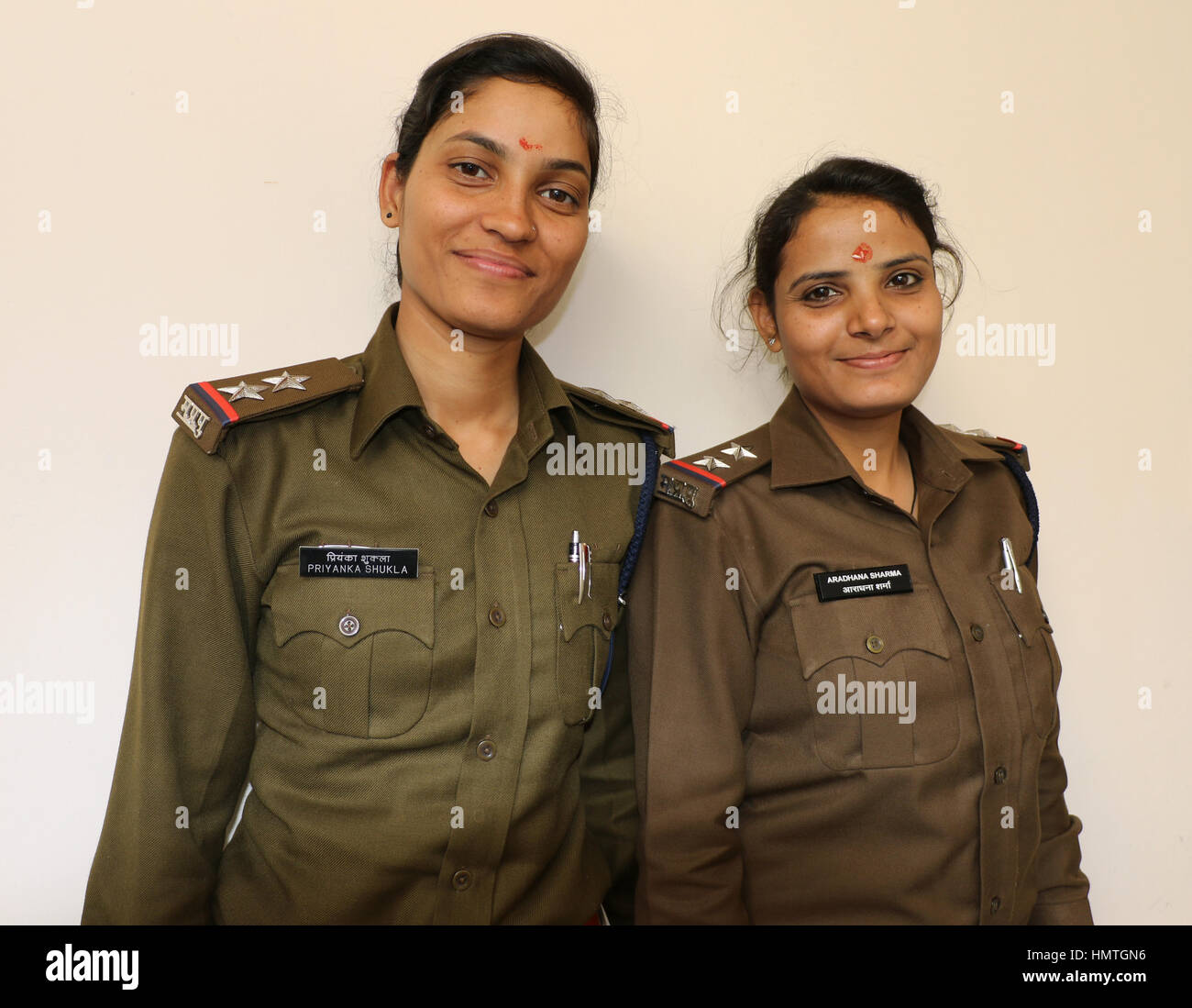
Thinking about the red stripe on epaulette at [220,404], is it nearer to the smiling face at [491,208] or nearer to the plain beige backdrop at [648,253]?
the smiling face at [491,208]

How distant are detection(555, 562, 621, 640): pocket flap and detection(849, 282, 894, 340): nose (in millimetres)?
497

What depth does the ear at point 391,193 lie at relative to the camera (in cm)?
135

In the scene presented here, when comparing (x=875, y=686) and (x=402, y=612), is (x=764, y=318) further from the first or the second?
(x=402, y=612)

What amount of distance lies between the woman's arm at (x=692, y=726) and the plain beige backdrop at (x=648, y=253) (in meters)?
0.48

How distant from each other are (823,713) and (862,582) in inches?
7.7

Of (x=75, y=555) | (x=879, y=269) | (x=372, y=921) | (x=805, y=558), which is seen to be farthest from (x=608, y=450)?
(x=75, y=555)

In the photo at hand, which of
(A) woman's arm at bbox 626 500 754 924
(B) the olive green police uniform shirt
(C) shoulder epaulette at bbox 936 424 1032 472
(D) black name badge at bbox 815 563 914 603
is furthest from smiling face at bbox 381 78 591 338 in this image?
(C) shoulder epaulette at bbox 936 424 1032 472

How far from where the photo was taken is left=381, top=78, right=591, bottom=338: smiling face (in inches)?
48.6

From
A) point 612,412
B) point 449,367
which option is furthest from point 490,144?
point 612,412

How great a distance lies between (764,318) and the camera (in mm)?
1486

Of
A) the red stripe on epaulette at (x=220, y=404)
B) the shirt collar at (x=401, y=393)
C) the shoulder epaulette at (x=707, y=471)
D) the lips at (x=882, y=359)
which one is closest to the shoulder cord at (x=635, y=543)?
the shoulder epaulette at (x=707, y=471)

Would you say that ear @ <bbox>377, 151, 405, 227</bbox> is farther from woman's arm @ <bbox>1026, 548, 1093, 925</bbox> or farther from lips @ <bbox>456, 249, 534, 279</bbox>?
woman's arm @ <bbox>1026, 548, 1093, 925</bbox>

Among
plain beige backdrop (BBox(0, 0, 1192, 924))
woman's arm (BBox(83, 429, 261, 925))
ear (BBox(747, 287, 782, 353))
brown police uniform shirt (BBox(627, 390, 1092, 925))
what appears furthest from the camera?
plain beige backdrop (BBox(0, 0, 1192, 924))

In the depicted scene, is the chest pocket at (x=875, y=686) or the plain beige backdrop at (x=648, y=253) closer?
Result: the chest pocket at (x=875, y=686)
